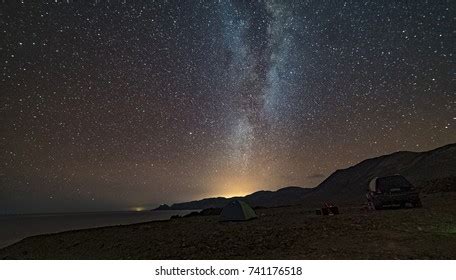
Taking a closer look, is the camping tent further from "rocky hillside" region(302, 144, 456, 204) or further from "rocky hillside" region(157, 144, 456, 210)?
"rocky hillside" region(302, 144, 456, 204)

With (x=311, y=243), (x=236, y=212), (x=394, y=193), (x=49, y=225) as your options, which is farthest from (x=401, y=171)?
(x=49, y=225)

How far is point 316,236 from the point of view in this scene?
6.92 m

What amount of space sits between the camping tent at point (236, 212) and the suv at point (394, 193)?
4215 millimetres

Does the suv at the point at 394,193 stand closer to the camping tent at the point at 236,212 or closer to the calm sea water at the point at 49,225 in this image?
the camping tent at the point at 236,212

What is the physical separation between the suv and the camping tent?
13.8ft

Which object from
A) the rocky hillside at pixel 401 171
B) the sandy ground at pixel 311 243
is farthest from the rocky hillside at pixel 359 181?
the sandy ground at pixel 311 243

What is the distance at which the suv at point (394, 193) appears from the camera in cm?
997

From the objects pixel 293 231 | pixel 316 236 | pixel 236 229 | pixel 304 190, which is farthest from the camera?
pixel 304 190

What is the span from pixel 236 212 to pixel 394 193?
507 centimetres

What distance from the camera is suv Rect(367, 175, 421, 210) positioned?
9.97 metres

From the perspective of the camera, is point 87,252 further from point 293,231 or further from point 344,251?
point 344,251

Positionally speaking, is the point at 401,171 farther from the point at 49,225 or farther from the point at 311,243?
the point at 49,225
